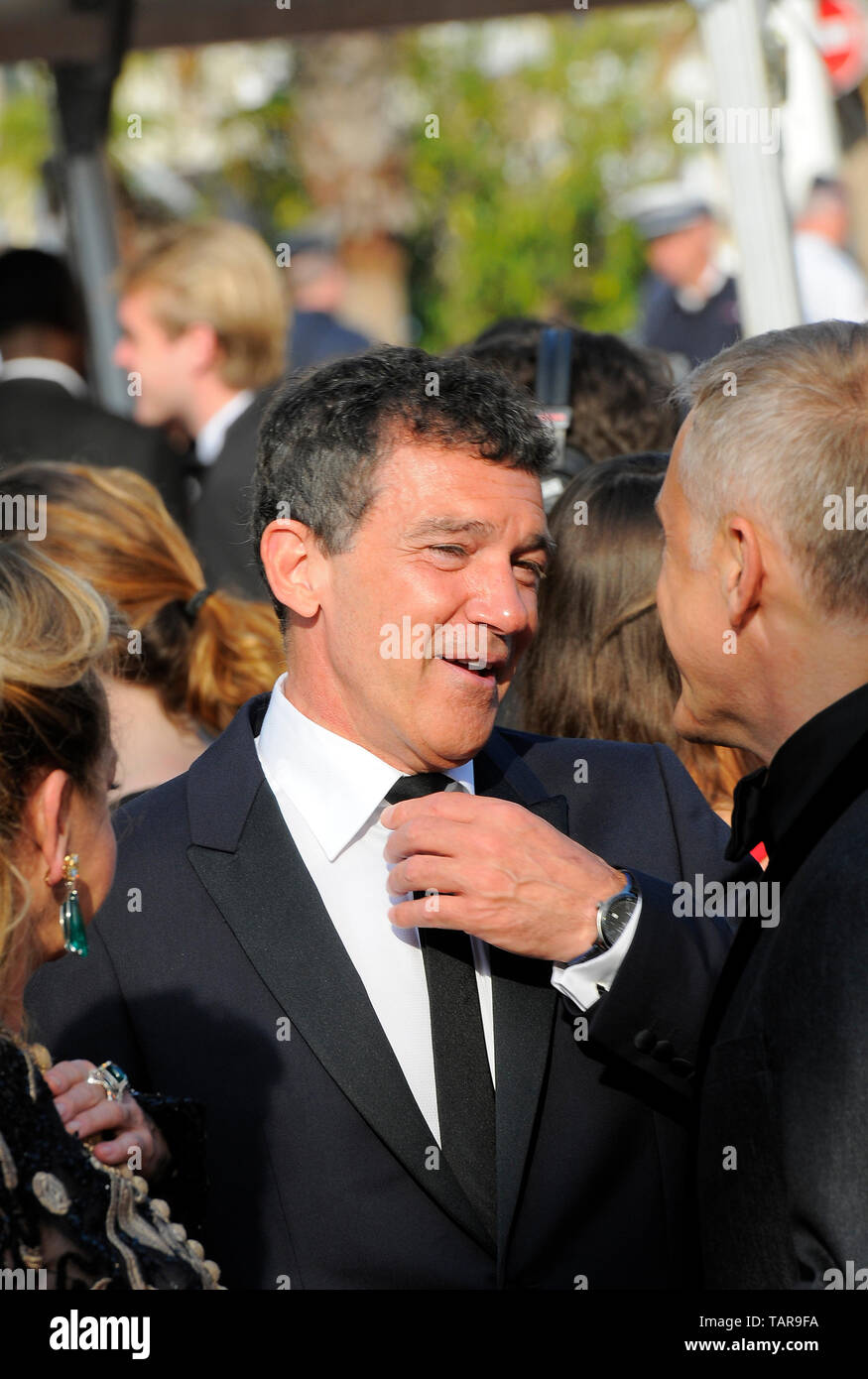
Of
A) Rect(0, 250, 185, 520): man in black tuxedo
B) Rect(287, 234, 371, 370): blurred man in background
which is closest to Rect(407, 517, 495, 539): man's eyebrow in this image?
Rect(0, 250, 185, 520): man in black tuxedo

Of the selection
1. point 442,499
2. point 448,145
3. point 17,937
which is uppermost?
point 448,145

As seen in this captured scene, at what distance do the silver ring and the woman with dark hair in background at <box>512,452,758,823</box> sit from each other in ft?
4.18

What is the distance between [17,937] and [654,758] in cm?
117

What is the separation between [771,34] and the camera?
4.84 m

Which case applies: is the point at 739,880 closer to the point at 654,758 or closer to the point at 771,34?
the point at 654,758

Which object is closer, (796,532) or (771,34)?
(796,532)

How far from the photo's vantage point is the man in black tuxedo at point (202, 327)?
251 inches

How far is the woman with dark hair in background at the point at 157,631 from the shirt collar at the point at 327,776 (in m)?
0.96

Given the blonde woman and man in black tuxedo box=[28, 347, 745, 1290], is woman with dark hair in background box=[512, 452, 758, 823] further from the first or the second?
the blonde woman

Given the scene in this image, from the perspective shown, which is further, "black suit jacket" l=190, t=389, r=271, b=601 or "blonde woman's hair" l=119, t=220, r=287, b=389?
"blonde woman's hair" l=119, t=220, r=287, b=389

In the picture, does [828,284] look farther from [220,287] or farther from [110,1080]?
[110,1080]

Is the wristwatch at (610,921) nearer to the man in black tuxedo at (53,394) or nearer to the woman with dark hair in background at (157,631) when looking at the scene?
the woman with dark hair in background at (157,631)

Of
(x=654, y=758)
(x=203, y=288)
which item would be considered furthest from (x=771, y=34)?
(x=654, y=758)

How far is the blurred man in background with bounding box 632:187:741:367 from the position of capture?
10.5m
